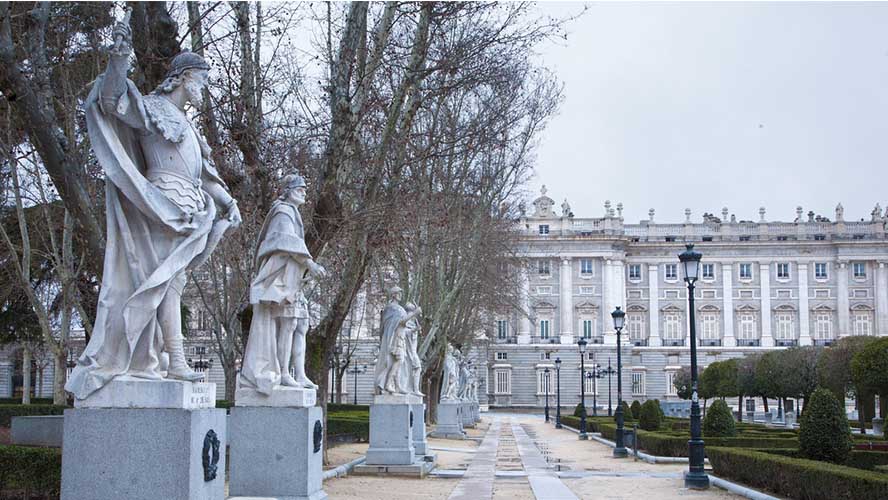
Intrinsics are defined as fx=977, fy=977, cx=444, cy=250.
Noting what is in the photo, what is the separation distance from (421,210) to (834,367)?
29392 millimetres

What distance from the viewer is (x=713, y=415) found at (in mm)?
26016

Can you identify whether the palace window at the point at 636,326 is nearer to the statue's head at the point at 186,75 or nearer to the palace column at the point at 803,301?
the palace column at the point at 803,301

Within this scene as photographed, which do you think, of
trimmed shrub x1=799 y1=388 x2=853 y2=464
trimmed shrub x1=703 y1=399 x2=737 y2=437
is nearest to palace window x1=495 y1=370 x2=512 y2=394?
trimmed shrub x1=703 y1=399 x2=737 y2=437

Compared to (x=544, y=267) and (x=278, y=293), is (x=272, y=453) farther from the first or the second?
(x=544, y=267)

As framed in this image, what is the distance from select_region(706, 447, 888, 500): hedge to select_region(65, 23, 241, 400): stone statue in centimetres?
868

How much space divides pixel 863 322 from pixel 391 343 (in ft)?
271

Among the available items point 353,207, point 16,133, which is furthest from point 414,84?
point 16,133

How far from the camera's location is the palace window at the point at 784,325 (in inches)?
3627

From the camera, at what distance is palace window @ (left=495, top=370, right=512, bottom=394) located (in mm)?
89875

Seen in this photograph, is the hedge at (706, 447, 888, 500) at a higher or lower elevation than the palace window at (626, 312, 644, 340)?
lower

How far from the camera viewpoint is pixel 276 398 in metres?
9.38

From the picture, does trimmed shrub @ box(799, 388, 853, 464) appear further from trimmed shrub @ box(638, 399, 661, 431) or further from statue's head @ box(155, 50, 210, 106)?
trimmed shrub @ box(638, 399, 661, 431)

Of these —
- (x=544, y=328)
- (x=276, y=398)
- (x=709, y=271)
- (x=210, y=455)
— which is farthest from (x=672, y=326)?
(x=210, y=455)

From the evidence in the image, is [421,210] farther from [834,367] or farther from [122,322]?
→ [834,367]
